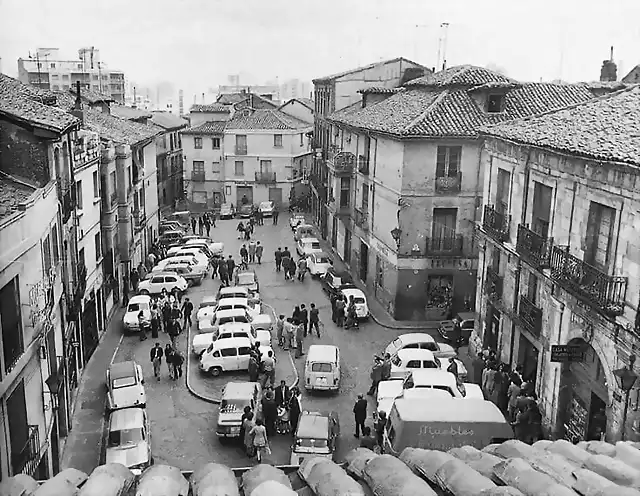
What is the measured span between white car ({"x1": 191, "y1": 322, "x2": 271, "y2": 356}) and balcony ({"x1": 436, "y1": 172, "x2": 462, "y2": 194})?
1090cm

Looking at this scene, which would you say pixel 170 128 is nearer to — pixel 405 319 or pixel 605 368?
pixel 405 319

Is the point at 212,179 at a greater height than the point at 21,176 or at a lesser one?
lesser

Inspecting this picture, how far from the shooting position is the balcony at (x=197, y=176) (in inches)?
2800

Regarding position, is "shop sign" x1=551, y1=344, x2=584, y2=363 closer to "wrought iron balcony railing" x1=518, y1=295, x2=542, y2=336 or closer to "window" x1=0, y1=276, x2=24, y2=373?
"wrought iron balcony railing" x1=518, y1=295, x2=542, y2=336

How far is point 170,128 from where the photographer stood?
67.4 m

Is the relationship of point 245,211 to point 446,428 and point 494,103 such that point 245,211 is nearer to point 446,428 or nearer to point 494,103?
point 494,103

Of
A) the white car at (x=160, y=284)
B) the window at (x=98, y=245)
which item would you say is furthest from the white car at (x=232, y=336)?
the white car at (x=160, y=284)

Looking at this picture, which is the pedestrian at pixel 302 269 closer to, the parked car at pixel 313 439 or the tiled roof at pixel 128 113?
the tiled roof at pixel 128 113

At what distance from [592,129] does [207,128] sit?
5368 cm

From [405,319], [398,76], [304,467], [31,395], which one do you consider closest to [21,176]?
[31,395]

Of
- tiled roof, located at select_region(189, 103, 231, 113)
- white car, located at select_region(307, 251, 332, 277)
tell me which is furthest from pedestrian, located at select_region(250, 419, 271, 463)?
tiled roof, located at select_region(189, 103, 231, 113)

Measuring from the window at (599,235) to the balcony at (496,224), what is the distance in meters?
5.91

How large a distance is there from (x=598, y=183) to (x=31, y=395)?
15.6 metres

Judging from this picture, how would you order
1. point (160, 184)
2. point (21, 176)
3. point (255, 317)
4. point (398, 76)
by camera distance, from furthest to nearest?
point (160, 184) < point (398, 76) < point (255, 317) < point (21, 176)
